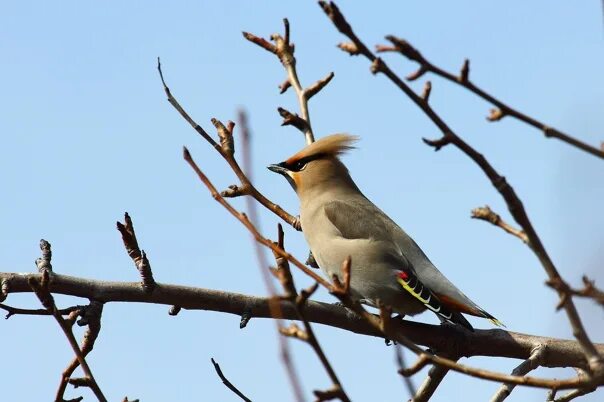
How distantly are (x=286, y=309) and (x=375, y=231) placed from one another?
6.49 ft

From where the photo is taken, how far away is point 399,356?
7.09 ft

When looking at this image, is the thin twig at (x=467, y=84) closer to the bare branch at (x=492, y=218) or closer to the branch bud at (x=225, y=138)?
the bare branch at (x=492, y=218)

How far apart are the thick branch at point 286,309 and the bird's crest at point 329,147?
6.41 ft

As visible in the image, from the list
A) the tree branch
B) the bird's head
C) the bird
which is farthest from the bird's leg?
the tree branch

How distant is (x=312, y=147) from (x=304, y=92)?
0.89 m

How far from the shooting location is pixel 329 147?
5.91 meters

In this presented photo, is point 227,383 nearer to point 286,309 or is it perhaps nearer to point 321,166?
point 286,309

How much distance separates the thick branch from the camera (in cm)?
352

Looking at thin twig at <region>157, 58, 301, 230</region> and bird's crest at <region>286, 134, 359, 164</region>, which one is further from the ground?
bird's crest at <region>286, 134, 359, 164</region>

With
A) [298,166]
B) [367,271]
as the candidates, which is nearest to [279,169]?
[298,166]

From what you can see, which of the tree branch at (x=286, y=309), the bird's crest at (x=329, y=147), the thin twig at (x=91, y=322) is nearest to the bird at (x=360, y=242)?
the bird's crest at (x=329, y=147)

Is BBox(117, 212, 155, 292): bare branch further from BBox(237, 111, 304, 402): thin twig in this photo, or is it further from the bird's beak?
the bird's beak

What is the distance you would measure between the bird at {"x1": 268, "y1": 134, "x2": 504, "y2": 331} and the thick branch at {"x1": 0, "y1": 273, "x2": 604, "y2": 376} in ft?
0.97

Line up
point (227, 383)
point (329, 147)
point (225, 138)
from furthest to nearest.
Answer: point (329, 147), point (225, 138), point (227, 383)
